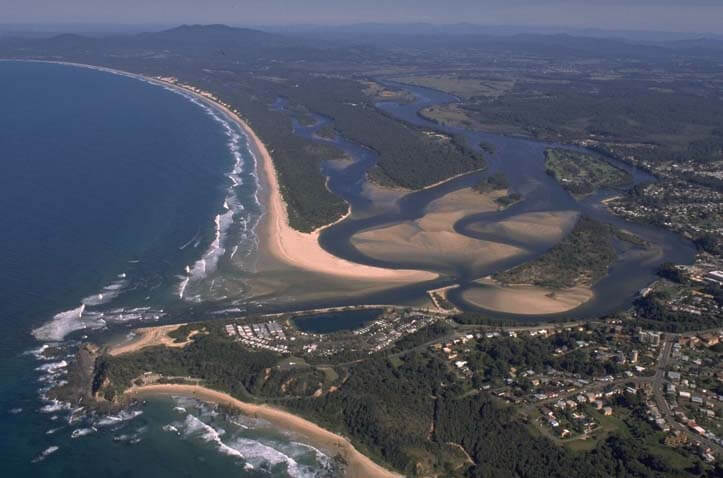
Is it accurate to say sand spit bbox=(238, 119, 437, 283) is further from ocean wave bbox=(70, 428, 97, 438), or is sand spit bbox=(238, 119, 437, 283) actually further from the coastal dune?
ocean wave bbox=(70, 428, 97, 438)

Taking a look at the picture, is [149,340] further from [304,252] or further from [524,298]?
[524,298]

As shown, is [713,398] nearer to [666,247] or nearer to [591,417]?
[591,417]

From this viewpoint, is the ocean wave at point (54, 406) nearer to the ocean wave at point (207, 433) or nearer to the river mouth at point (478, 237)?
the ocean wave at point (207, 433)

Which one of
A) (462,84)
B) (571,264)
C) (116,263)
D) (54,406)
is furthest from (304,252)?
(462,84)

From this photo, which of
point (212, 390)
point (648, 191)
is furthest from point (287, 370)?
point (648, 191)

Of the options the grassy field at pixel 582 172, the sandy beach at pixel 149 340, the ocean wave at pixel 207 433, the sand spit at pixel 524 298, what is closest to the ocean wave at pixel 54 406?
the sandy beach at pixel 149 340

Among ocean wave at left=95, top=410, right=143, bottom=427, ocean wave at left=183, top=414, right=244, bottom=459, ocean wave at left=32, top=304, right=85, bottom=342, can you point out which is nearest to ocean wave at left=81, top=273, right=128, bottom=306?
ocean wave at left=32, top=304, right=85, bottom=342
